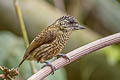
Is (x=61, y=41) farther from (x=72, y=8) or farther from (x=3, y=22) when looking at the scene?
(x=72, y=8)

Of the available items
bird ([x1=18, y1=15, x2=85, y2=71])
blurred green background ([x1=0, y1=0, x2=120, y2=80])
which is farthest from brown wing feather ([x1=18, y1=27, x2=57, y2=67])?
blurred green background ([x1=0, y1=0, x2=120, y2=80])

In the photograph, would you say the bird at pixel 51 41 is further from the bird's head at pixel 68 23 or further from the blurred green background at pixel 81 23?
the blurred green background at pixel 81 23

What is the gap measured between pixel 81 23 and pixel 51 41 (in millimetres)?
1915

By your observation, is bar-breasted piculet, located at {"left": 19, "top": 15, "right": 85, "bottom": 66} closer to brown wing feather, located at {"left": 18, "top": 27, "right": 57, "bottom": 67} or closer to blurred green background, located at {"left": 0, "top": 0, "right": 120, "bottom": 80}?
brown wing feather, located at {"left": 18, "top": 27, "right": 57, "bottom": 67}

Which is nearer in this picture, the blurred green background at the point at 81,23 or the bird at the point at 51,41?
the bird at the point at 51,41

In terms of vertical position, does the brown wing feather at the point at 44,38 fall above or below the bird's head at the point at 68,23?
below

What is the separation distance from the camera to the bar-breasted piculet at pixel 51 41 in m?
3.73

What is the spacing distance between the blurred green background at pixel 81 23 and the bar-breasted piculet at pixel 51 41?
0.44m

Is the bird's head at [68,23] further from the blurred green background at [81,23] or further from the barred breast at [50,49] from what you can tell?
the blurred green background at [81,23]

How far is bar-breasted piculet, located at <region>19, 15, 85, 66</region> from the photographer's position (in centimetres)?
373

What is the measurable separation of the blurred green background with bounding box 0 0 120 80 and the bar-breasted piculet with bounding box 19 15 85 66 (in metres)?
0.44

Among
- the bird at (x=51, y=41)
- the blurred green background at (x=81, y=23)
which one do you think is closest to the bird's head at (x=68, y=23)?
the bird at (x=51, y=41)

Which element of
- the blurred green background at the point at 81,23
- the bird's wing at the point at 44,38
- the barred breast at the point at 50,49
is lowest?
the blurred green background at the point at 81,23

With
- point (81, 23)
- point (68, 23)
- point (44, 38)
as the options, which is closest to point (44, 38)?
point (44, 38)
